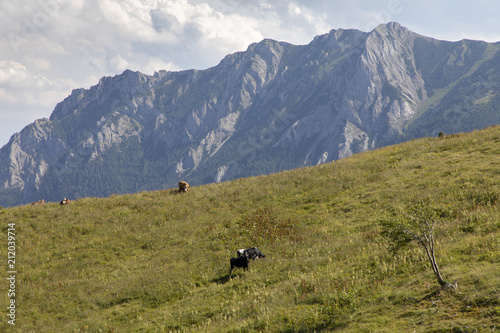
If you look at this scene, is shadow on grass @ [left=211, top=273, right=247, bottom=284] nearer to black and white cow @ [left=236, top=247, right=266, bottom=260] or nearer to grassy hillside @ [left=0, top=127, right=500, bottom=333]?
grassy hillside @ [left=0, top=127, right=500, bottom=333]

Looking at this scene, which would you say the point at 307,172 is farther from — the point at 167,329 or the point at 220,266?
the point at 167,329

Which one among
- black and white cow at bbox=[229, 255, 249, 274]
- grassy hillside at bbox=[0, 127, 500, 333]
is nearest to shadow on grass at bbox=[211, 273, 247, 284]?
grassy hillside at bbox=[0, 127, 500, 333]

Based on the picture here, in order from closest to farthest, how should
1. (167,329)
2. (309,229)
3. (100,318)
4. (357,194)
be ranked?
(167,329) < (100,318) < (309,229) < (357,194)

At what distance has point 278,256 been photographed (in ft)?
61.4

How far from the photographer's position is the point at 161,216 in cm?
2716

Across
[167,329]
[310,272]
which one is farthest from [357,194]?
[167,329]

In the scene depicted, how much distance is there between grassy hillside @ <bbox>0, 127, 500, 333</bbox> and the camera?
34.2ft

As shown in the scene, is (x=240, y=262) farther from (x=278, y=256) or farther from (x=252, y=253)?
(x=278, y=256)

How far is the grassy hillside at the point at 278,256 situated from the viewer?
34.2 feet

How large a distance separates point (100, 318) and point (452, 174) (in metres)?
27.6

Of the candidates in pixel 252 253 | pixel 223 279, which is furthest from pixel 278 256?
pixel 223 279

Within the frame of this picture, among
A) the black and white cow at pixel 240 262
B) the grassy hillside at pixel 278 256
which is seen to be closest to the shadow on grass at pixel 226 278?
the grassy hillside at pixel 278 256

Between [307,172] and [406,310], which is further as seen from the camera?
[307,172]

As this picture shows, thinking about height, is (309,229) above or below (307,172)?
below
